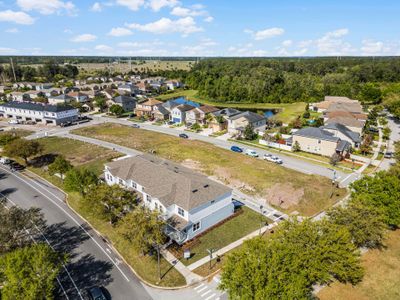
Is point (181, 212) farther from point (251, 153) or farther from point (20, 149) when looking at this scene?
point (20, 149)

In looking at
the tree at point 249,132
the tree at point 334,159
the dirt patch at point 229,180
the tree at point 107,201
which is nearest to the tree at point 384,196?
the dirt patch at point 229,180

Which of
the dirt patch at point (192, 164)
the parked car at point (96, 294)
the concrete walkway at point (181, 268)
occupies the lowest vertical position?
the concrete walkway at point (181, 268)

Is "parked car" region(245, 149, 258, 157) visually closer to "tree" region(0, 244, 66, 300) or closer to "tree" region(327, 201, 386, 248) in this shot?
"tree" region(327, 201, 386, 248)

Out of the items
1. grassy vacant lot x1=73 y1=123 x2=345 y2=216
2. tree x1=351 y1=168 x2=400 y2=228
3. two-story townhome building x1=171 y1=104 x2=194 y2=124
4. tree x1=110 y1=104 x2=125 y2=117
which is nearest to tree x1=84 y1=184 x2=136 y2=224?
grassy vacant lot x1=73 y1=123 x2=345 y2=216

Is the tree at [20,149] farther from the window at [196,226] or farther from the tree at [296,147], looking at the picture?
the tree at [296,147]

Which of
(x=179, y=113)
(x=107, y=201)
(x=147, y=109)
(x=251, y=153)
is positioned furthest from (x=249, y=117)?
(x=107, y=201)
